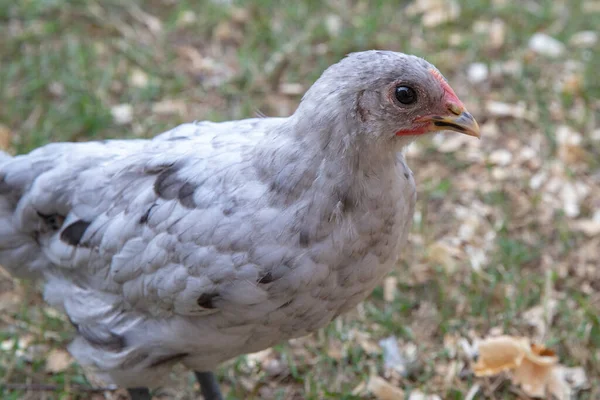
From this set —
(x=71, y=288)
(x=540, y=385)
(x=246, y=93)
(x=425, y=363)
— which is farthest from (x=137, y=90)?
(x=540, y=385)

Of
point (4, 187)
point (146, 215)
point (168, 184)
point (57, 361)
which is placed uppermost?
point (168, 184)

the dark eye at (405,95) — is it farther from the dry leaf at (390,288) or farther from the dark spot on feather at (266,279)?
the dry leaf at (390,288)

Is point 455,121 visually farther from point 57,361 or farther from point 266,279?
point 57,361

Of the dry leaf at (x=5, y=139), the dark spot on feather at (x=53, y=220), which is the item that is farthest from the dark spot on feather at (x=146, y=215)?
the dry leaf at (x=5, y=139)

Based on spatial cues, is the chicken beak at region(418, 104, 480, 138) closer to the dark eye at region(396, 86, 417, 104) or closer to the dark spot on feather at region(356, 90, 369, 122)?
the dark eye at region(396, 86, 417, 104)

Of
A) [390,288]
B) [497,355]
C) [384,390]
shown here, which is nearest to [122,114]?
[390,288]

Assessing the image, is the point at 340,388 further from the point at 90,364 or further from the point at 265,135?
the point at 265,135

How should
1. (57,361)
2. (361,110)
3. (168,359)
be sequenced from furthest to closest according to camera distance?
(57,361), (168,359), (361,110)
